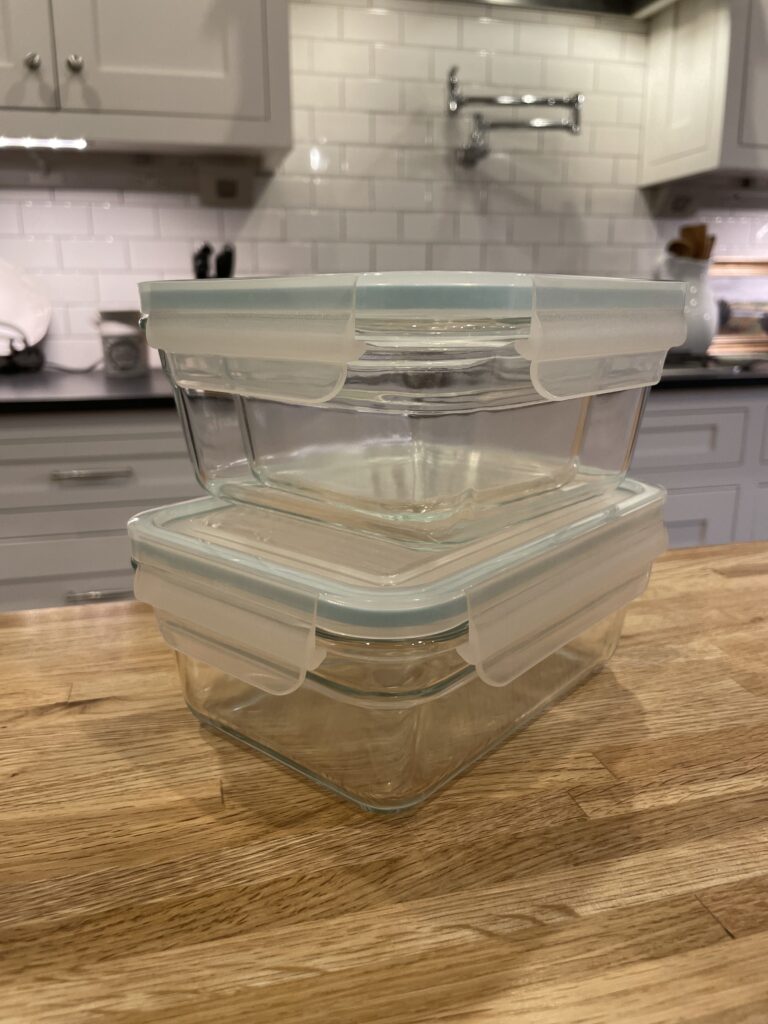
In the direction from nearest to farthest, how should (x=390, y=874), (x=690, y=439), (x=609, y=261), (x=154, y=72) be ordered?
(x=390, y=874)
(x=154, y=72)
(x=690, y=439)
(x=609, y=261)

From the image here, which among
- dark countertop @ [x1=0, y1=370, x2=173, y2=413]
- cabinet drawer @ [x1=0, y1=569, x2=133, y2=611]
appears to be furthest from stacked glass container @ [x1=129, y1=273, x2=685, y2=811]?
cabinet drawer @ [x1=0, y1=569, x2=133, y2=611]

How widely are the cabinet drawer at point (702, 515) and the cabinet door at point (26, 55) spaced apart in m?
1.67

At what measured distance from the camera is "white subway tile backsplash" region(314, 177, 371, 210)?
2.10 metres

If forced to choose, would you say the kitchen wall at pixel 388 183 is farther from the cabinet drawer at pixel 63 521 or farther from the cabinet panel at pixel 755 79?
the cabinet drawer at pixel 63 521

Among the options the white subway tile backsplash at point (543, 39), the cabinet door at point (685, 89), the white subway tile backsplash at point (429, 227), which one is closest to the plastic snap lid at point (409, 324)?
the white subway tile backsplash at point (429, 227)

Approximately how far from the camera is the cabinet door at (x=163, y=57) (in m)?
1.65

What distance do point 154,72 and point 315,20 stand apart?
0.53 m

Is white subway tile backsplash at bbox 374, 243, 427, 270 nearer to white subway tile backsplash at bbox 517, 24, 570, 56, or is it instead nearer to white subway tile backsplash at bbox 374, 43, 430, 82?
white subway tile backsplash at bbox 374, 43, 430, 82

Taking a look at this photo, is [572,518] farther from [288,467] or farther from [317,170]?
[317,170]

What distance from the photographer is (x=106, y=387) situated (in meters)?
1.69

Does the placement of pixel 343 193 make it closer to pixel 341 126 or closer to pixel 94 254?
pixel 341 126

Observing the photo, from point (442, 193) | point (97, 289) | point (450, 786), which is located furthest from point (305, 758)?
point (442, 193)

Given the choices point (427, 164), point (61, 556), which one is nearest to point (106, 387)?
point (61, 556)

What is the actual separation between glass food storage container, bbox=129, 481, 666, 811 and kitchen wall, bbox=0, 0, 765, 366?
1.69 meters
